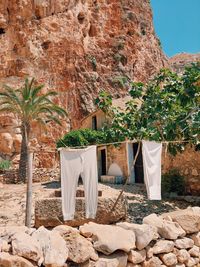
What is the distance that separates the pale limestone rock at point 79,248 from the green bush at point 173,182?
8.08 metres

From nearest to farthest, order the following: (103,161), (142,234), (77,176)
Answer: (142,234)
(77,176)
(103,161)

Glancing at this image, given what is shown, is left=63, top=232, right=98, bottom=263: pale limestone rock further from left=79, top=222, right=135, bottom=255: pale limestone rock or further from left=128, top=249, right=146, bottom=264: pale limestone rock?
left=128, top=249, right=146, bottom=264: pale limestone rock

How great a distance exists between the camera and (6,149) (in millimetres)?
22016

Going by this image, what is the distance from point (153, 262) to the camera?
437 centimetres

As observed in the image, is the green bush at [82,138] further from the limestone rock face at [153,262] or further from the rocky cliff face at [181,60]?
the rocky cliff face at [181,60]

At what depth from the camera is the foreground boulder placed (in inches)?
284

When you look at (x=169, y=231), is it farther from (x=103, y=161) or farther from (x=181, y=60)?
(x=181, y=60)

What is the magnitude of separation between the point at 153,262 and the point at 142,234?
0.49m

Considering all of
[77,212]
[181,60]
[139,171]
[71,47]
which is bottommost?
[77,212]

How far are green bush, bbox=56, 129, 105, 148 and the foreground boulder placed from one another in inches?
440

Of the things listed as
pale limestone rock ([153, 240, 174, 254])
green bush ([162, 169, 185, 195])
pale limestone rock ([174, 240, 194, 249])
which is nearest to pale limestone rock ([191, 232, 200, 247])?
pale limestone rock ([174, 240, 194, 249])

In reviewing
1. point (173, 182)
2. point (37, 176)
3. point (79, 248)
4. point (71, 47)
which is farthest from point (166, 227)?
point (71, 47)

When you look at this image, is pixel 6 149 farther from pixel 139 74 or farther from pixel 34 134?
pixel 139 74

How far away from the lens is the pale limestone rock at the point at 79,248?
144 inches
